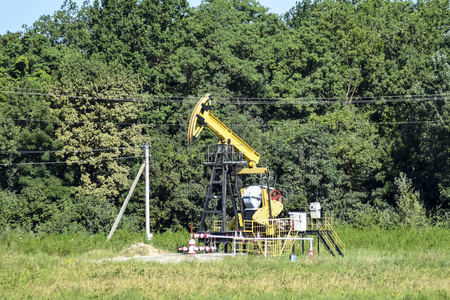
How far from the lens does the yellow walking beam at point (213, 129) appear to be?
27.8 metres

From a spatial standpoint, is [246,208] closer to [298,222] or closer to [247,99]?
[298,222]

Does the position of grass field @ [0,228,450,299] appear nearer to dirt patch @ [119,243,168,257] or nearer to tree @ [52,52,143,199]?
dirt patch @ [119,243,168,257]

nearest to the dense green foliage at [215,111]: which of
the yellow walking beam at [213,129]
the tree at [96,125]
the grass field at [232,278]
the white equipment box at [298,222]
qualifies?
the tree at [96,125]

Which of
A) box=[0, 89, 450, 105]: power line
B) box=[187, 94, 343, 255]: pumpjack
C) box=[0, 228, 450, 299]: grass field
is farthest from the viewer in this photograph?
box=[0, 89, 450, 105]: power line

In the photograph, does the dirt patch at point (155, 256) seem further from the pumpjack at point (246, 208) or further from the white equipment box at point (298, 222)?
the white equipment box at point (298, 222)

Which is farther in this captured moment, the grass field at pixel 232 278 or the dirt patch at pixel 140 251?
the dirt patch at pixel 140 251

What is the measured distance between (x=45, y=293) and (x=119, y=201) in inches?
1112

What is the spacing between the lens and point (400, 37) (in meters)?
53.4

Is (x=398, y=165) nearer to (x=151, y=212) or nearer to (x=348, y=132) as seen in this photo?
(x=348, y=132)

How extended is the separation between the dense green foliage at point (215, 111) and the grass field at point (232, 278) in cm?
1611

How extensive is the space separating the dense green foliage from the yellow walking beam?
12.6 m

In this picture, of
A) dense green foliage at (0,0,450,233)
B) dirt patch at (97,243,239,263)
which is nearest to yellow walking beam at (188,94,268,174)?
dirt patch at (97,243,239,263)

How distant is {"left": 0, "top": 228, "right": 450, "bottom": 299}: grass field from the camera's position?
17.5m

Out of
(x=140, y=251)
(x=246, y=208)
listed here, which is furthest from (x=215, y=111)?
(x=140, y=251)
